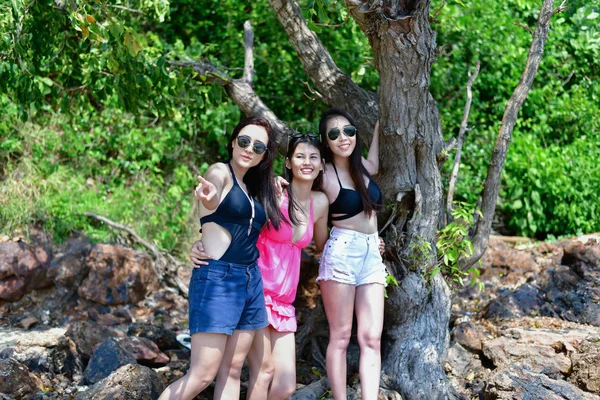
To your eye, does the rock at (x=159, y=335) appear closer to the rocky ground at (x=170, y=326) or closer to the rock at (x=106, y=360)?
the rocky ground at (x=170, y=326)

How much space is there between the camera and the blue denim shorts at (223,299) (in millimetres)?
3787

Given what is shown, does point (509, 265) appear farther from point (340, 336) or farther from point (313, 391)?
point (340, 336)

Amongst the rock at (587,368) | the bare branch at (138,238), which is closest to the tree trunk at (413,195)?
the rock at (587,368)

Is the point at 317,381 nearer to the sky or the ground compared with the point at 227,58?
nearer to the ground

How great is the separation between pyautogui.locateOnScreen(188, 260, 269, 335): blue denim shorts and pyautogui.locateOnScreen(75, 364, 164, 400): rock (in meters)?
0.80

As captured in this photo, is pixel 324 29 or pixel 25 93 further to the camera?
pixel 324 29

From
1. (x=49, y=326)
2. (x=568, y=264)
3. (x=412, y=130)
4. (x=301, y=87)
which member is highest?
(x=301, y=87)

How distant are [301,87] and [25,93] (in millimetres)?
4183

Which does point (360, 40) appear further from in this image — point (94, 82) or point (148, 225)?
point (94, 82)

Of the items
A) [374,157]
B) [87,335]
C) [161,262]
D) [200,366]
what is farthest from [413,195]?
[161,262]

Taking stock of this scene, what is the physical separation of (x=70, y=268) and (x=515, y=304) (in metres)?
4.10

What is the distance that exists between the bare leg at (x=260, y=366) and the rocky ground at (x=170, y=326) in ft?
2.25

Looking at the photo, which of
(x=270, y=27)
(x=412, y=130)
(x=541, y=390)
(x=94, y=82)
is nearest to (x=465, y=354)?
(x=541, y=390)

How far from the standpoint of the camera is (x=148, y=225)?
7.77 meters
